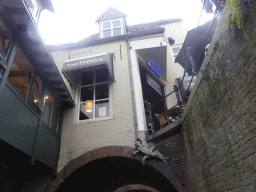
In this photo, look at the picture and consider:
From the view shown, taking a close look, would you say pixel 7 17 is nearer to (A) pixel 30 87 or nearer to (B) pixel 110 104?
(A) pixel 30 87

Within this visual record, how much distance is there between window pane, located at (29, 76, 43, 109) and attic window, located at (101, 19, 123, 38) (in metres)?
5.01

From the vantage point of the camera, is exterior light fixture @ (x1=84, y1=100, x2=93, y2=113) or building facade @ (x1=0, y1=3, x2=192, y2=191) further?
exterior light fixture @ (x1=84, y1=100, x2=93, y2=113)

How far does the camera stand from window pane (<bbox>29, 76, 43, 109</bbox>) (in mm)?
5140

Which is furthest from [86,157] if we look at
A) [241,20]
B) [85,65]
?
[241,20]

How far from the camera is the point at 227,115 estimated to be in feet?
9.98

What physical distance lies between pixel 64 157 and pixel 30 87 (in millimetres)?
2722

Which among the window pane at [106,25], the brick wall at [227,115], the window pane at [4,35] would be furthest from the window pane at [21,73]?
the window pane at [106,25]

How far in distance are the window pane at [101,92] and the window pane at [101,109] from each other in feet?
0.95

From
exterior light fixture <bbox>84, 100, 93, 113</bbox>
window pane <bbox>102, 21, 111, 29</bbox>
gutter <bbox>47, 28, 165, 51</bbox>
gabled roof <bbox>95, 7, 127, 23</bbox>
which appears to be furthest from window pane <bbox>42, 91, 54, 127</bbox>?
gabled roof <bbox>95, 7, 127, 23</bbox>

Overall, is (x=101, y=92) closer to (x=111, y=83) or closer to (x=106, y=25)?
(x=111, y=83)

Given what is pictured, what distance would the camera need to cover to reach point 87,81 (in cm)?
827

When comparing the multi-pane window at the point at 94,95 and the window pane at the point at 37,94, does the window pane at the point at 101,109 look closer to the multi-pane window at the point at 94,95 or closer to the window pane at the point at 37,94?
the multi-pane window at the point at 94,95

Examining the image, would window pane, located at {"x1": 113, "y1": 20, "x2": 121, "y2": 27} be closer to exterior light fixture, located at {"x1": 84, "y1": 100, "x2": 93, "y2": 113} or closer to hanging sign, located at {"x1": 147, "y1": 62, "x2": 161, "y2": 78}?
hanging sign, located at {"x1": 147, "y1": 62, "x2": 161, "y2": 78}

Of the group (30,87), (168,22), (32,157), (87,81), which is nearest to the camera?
(32,157)
